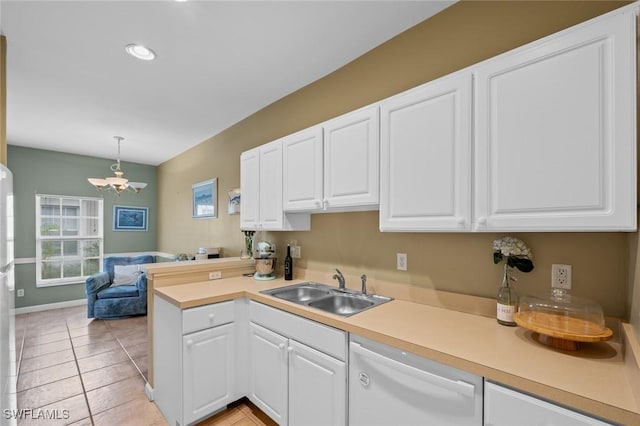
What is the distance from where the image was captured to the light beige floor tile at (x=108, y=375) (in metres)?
2.54

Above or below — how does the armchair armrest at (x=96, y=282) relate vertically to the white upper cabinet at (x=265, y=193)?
below

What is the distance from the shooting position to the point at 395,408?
1.30m

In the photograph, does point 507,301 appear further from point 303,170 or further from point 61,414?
point 61,414

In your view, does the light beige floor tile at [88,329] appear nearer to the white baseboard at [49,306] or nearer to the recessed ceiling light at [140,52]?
the white baseboard at [49,306]

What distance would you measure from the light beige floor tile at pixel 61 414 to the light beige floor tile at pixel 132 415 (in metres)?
0.10

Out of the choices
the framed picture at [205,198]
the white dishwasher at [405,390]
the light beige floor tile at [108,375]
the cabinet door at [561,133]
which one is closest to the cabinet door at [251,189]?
the framed picture at [205,198]

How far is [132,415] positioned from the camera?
2.13m

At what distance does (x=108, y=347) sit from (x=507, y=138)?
14.0ft

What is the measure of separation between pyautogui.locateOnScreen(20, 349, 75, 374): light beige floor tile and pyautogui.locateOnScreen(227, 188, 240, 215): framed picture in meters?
2.26

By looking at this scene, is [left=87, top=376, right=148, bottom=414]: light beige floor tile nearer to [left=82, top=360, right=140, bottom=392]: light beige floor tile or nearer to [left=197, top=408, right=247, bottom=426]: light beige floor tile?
[left=82, top=360, right=140, bottom=392]: light beige floor tile

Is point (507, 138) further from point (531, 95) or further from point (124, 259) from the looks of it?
point (124, 259)

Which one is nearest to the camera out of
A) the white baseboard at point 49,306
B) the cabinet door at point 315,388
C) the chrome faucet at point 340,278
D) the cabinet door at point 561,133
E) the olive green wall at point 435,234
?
the cabinet door at point 561,133

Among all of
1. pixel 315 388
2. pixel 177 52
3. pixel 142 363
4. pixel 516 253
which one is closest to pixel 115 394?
pixel 142 363

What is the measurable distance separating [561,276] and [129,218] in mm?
6526
